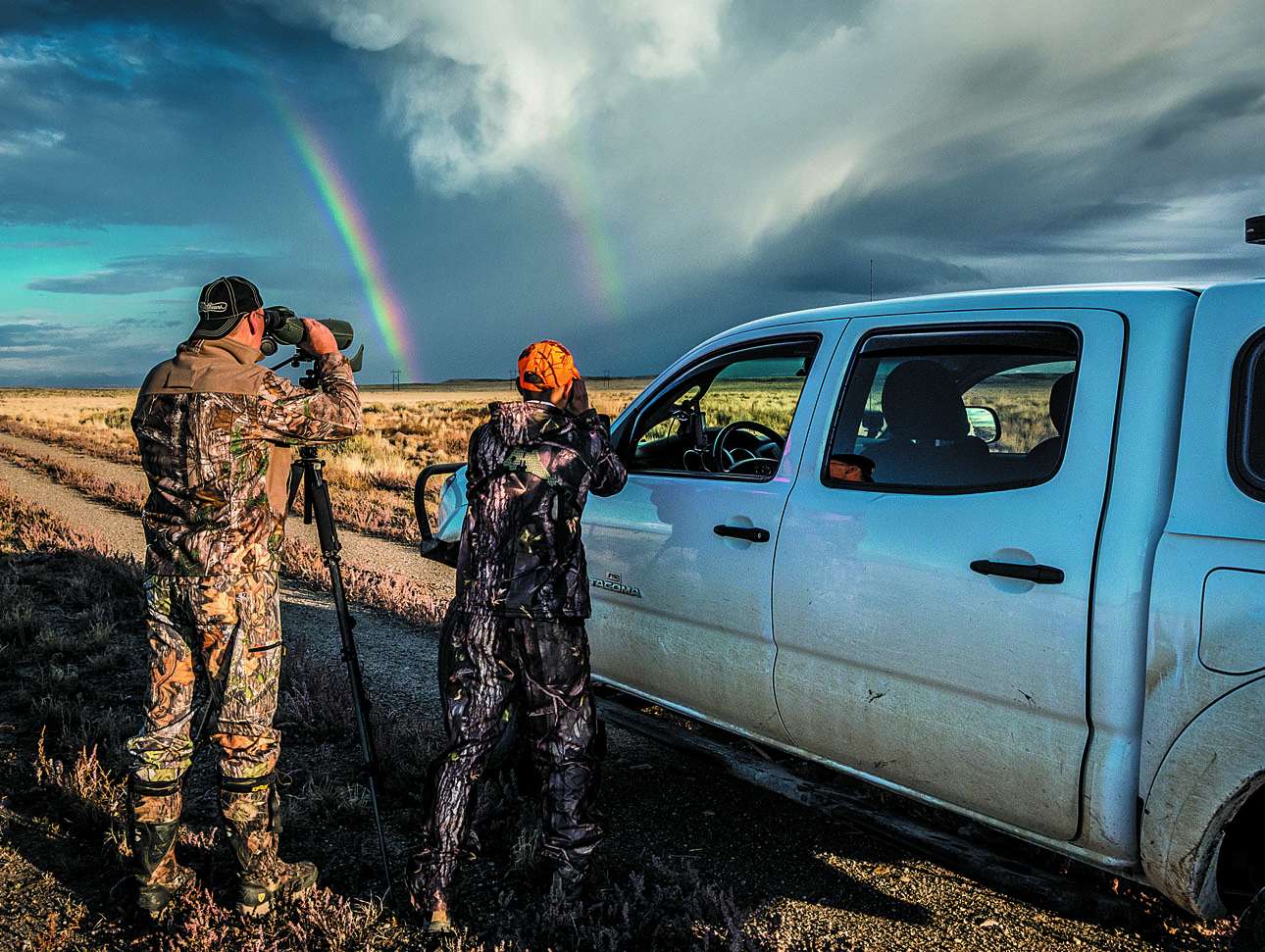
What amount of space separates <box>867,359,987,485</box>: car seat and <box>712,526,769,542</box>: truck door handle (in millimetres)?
471

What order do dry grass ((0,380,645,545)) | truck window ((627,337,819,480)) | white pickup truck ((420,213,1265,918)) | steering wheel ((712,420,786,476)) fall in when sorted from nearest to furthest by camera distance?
white pickup truck ((420,213,1265,918)), truck window ((627,337,819,480)), steering wheel ((712,420,786,476)), dry grass ((0,380,645,545))

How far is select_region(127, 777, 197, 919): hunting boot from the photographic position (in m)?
3.11

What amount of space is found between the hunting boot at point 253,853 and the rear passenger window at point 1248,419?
3326 mm

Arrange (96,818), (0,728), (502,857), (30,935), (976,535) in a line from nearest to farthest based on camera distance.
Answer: (976,535)
(30,935)
(502,857)
(96,818)
(0,728)

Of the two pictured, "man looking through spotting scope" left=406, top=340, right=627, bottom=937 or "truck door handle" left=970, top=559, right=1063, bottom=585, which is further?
"man looking through spotting scope" left=406, top=340, right=627, bottom=937

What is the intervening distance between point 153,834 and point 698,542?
7.52 feet

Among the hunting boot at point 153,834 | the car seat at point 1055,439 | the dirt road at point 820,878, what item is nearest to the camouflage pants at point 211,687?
the hunting boot at point 153,834

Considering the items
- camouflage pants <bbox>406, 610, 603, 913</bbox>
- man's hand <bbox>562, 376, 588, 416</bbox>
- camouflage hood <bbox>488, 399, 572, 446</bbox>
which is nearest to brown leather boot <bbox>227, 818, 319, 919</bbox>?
camouflage pants <bbox>406, 610, 603, 913</bbox>

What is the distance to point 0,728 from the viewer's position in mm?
4930

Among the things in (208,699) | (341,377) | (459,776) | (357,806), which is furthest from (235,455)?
(357,806)

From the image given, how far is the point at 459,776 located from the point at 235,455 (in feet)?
4.64

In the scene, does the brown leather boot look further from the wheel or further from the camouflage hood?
the wheel

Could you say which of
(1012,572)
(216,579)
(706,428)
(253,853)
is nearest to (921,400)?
(1012,572)

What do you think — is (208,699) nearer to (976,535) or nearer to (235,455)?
(235,455)
